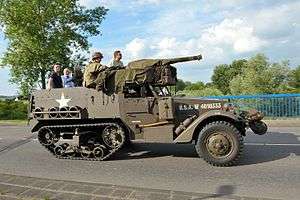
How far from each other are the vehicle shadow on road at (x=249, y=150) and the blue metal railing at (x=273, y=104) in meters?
7.27

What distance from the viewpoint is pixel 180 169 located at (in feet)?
31.5

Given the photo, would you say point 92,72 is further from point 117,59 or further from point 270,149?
point 270,149

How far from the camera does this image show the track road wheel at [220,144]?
9.63 metres

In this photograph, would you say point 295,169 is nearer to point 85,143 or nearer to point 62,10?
point 85,143

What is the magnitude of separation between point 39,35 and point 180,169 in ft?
64.6

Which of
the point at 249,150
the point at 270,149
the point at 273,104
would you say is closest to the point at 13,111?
→ the point at 273,104

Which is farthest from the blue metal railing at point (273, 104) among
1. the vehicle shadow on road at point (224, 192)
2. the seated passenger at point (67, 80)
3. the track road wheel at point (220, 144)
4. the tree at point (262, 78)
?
the tree at point (262, 78)

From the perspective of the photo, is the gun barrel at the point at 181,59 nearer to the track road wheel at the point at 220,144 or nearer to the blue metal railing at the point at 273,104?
the track road wheel at the point at 220,144

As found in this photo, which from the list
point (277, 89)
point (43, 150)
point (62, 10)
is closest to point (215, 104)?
point (43, 150)

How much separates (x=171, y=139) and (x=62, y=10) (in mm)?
19459

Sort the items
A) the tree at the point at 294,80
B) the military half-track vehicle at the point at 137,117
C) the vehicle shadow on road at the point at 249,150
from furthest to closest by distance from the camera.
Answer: the tree at the point at 294,80, the vehicle shadow on road at the point at 249,150, the military half-track vehicle at the point at 137,117

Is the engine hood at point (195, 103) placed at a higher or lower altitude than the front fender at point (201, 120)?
higher

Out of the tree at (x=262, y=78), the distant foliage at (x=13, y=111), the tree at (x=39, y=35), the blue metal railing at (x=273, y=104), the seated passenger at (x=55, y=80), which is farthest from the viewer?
the tree at (x=262, y=78)

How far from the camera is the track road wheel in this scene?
31.6 feet
